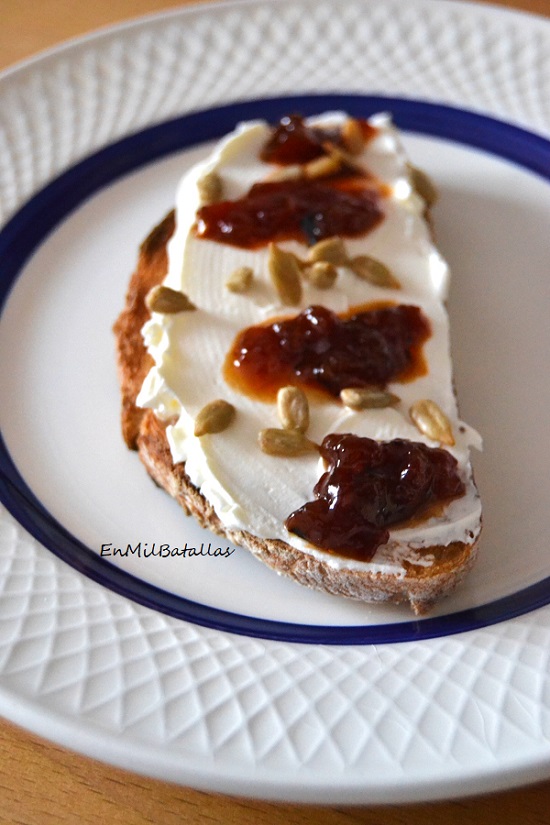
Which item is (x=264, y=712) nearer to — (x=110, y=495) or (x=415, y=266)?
(x=110, y=495)

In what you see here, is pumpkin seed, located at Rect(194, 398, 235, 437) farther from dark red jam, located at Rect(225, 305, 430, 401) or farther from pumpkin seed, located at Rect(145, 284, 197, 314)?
pumpkin seed, located at Rect(145, 284, 197, 314)

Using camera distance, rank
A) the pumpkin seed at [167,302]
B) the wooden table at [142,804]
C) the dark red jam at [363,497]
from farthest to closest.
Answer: the pumpkin seed at [167,302]
the dark red jam at [363,497]
the wooden table at [142,804]

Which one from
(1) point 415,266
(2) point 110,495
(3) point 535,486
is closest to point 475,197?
(1) point 415,266

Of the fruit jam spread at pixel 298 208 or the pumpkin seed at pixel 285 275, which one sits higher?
the fruit jam spread at pixel 298 208

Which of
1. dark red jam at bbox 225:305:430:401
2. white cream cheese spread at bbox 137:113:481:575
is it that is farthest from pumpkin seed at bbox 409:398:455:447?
dark red jam at bbox 225:305:430:401

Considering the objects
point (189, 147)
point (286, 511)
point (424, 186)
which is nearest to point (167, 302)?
point (286, 511)

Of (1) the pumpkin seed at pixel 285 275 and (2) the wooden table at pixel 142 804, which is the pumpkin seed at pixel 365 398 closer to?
(1) the pumpkin seed at pixel 285 275

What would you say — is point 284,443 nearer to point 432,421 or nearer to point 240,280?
point 432,421

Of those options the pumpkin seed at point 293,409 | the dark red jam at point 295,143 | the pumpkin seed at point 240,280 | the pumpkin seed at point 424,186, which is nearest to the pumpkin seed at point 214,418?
the pumpkin seed at point 293,409
